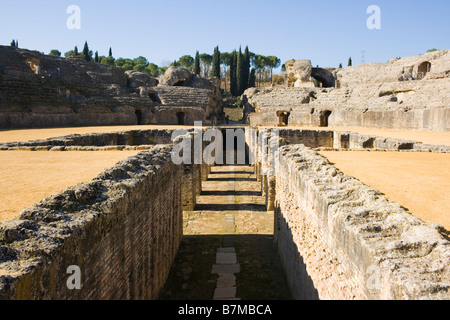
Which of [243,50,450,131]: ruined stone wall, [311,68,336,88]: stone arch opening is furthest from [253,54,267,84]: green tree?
[243,50,450,131]: ruined stone wall

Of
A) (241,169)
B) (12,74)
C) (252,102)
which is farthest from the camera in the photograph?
(252,102)

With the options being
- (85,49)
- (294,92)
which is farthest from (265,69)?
(294,92)

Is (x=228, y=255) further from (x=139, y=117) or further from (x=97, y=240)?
(x=139, y=117)

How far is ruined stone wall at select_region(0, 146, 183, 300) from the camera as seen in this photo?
2.48m

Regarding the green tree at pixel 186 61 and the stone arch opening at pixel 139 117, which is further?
the green tree at pixel 186 61

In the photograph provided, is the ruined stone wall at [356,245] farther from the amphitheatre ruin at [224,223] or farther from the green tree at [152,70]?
the green tree at [152,70]

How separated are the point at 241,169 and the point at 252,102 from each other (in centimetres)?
1906

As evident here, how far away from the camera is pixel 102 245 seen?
3.59 meters

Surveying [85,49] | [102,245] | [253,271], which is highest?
[85,49]

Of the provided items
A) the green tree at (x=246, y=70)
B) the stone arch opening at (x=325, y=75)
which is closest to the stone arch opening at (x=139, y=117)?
the stone arch opening at (x=325, y=75)

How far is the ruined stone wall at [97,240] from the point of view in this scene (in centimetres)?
248

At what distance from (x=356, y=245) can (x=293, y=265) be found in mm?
3397

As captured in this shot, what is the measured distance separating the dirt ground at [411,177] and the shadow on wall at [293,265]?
1607 millimetres
